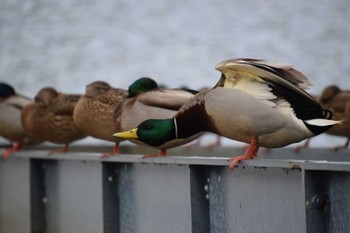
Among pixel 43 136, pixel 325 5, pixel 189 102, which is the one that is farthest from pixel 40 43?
pixel 189 102

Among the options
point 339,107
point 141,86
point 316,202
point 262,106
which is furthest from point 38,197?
point 316,202

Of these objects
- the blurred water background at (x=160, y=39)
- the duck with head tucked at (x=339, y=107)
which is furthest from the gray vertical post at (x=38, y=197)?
the blurred water background at (x=160, y=39)

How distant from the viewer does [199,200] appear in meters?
5.55

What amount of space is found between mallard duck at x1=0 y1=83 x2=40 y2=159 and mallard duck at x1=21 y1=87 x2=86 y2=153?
1.57 feet

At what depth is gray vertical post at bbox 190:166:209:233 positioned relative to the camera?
552 cm

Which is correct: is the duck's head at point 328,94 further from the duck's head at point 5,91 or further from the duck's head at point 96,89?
the duck's head at point 5,91

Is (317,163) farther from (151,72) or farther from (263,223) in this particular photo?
(151,72)

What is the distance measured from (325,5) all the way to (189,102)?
31729 mm

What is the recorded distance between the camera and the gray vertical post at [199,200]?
18.1 ft

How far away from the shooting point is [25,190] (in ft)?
26.3

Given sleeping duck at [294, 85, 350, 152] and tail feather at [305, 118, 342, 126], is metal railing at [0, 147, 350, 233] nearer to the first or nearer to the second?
tail feather at [305, 118, 342, 126]

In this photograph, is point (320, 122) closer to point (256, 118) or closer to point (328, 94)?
point (256, 118)

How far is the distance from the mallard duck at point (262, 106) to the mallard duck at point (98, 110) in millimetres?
2416

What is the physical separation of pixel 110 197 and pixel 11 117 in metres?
4.46
